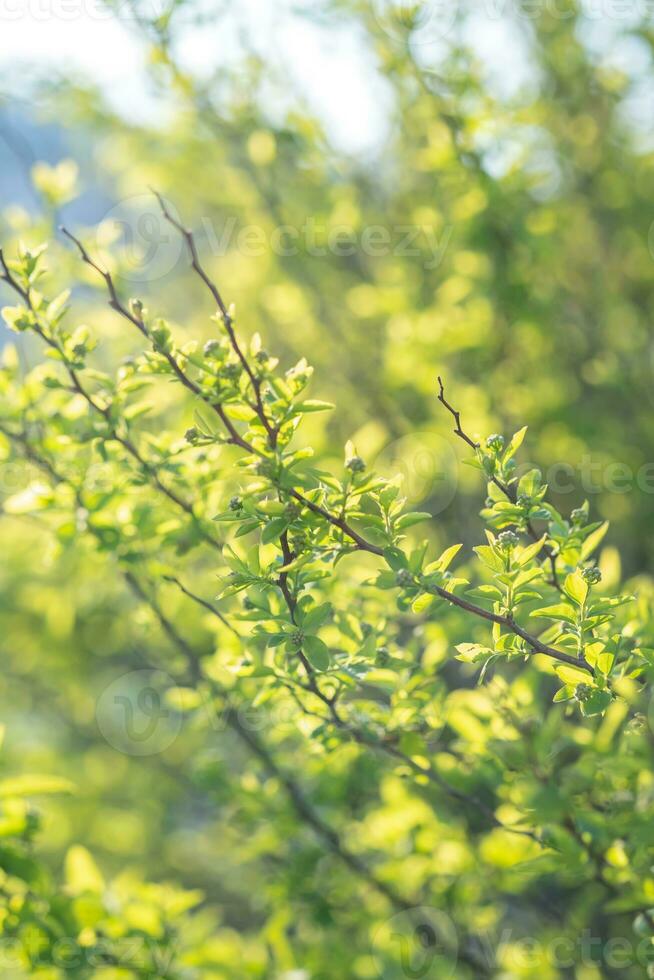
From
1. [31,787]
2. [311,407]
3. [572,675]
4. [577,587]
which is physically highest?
[311,407]

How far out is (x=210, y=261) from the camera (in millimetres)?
4023

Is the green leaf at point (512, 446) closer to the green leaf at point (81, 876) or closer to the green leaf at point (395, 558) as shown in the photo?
the green leaf at point (395, 558)

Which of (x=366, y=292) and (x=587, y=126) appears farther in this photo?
(x=587, y=126)

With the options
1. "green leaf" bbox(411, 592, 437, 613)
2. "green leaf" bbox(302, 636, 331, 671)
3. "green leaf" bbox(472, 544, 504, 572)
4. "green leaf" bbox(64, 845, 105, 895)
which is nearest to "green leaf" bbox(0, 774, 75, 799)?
"green leaf" bbox(64, 845, 105, 895)

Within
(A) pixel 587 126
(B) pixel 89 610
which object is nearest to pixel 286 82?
(A) pixel 587 126

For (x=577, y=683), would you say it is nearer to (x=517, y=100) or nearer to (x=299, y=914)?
(x=299, y=914)

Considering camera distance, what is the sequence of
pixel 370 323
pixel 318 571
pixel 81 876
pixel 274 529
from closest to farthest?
1. pixel 274 529
2. pixel 318 571
3. pixel 81 876
4. pixel 370 323

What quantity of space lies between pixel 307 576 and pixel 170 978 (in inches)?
40.1

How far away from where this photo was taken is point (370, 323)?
3318 millimetres

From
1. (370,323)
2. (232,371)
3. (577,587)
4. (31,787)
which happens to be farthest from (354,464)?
(370,323)

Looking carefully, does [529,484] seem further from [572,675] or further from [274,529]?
[274,529]

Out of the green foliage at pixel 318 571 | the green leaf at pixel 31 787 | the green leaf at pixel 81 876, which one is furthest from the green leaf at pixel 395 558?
the green leaf at pixel 81 876

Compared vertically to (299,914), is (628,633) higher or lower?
higher

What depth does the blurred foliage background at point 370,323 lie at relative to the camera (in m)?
2.19
